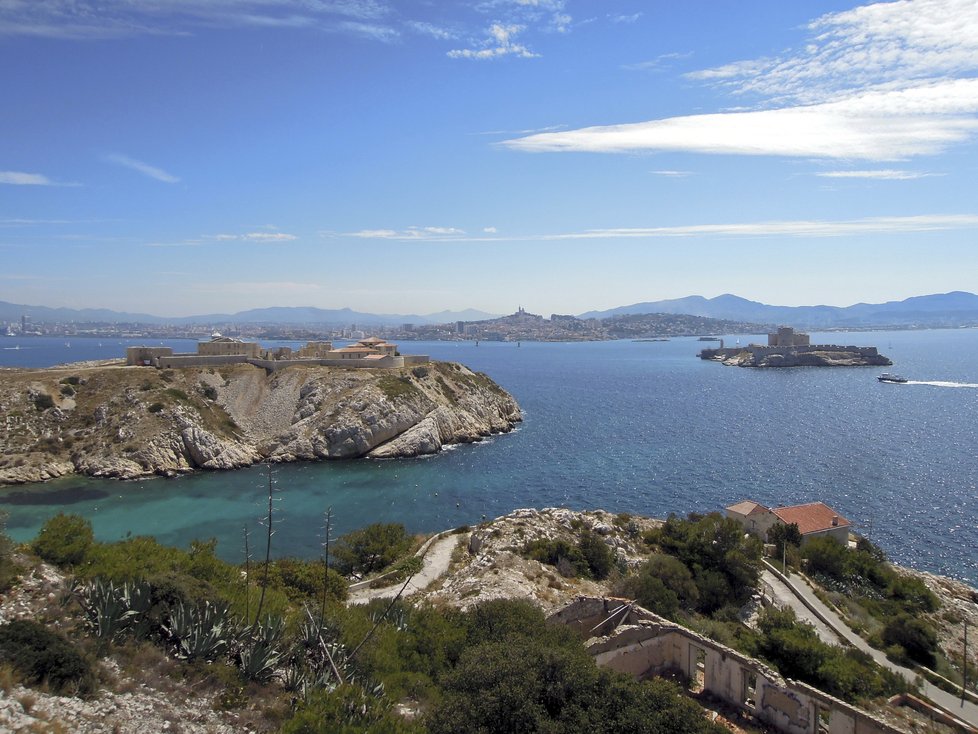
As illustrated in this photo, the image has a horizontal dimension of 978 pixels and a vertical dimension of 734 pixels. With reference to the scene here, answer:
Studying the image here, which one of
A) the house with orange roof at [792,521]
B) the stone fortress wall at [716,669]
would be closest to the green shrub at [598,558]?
the stone fortress wall at [716,669]

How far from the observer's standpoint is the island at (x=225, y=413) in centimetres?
5216

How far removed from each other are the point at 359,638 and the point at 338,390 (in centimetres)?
5316

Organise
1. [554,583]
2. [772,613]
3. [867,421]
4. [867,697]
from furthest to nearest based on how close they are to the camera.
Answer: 1. [867,421]
2. [554,583]
3. [772,613]
4. [867,697]

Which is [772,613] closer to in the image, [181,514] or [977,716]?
[977,716]

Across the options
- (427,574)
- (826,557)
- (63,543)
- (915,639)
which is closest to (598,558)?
(427,574)

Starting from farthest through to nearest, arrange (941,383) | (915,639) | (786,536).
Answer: (941,383) < (786,536) < (915,639)

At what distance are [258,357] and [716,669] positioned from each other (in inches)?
2805

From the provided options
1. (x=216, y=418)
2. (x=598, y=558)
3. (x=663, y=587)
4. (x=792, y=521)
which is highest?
(x=216, y=418)

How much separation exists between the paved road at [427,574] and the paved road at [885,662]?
15.6 metres

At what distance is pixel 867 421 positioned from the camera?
7512 cm

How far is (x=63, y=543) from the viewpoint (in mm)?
16969

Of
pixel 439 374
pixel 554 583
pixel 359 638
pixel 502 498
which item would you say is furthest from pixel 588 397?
pixel 359 638

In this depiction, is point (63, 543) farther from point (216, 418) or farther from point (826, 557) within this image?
point (216, 418)

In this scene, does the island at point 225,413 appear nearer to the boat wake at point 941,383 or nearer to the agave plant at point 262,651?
the agave plant at point 262,651
